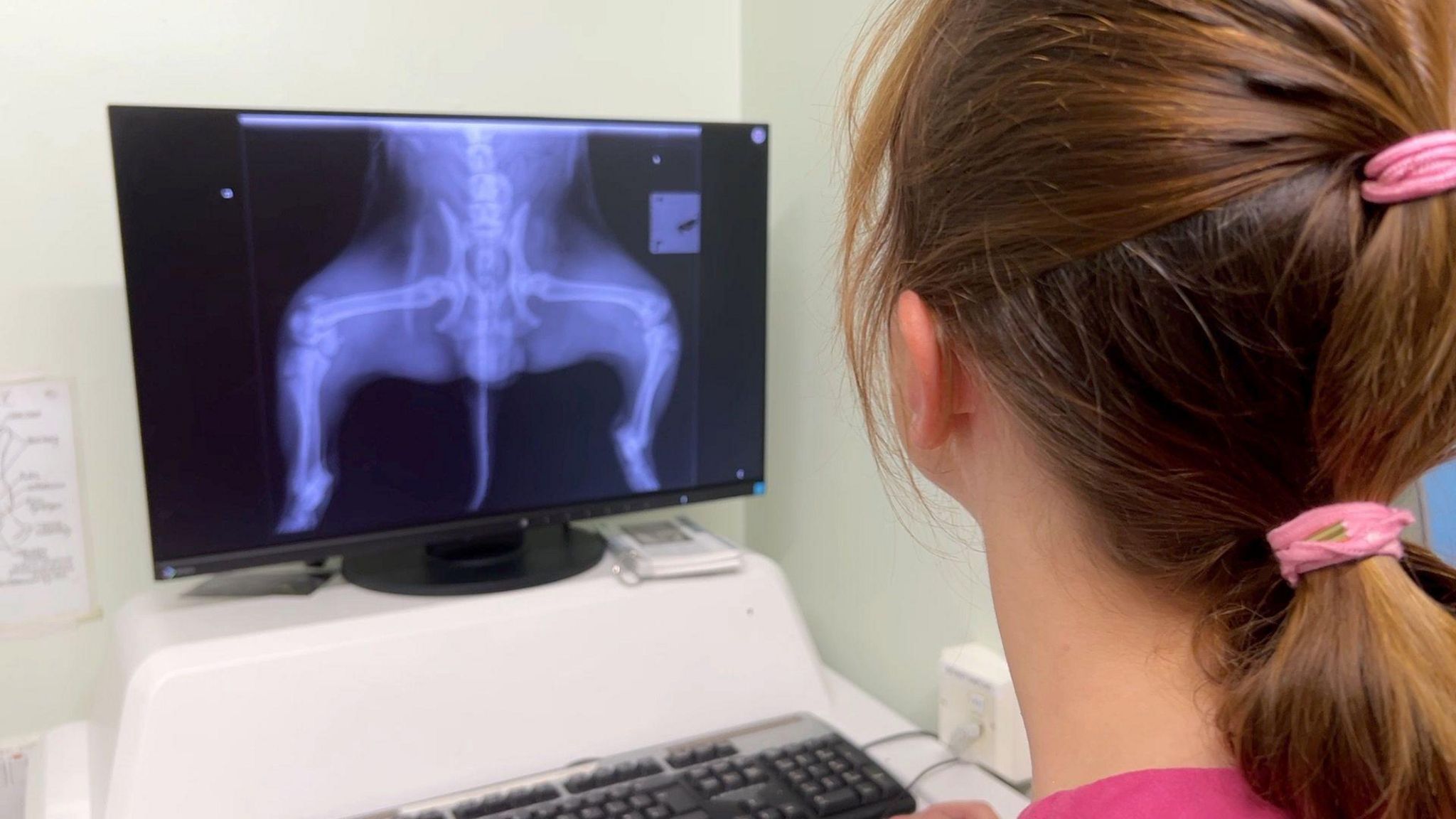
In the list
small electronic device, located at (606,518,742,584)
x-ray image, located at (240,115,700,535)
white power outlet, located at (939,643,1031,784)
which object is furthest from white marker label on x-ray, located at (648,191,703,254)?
white power outlet, located at (939,643,1031,784)

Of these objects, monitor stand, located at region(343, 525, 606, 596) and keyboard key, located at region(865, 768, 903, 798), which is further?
monitor stand, located at region(343, 525, 606, 596)

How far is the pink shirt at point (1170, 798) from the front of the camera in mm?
521

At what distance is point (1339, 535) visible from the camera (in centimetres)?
51

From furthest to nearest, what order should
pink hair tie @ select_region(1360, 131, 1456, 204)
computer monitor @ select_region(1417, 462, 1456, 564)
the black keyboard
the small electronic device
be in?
the small electronic device
the black keyboard
computer monitor @ select_region(1417, 462, 1456, 564)
pink hair tie @ select_region(1360, 131, 1456, 204)

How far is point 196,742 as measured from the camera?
38.0 inches

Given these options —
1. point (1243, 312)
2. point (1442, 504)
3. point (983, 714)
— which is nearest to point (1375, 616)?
point (1243, 312)

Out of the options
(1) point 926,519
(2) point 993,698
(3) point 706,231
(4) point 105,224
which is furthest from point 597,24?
(2) point 993,698

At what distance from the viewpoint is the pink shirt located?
1.71ft

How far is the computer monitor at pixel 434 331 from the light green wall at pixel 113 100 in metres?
0.21

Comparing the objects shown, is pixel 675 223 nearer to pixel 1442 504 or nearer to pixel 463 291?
pixel 463 291

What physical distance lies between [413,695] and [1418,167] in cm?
92

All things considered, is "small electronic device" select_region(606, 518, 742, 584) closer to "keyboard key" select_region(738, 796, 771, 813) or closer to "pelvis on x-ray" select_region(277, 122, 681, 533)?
"pelvis on x-ray" select_region(277, 122, 681, 533)

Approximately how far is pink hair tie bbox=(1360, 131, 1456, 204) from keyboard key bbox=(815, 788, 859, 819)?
2.26ft

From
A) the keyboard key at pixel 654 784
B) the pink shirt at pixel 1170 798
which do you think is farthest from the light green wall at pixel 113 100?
the pink shirt at pixel 1170 798
